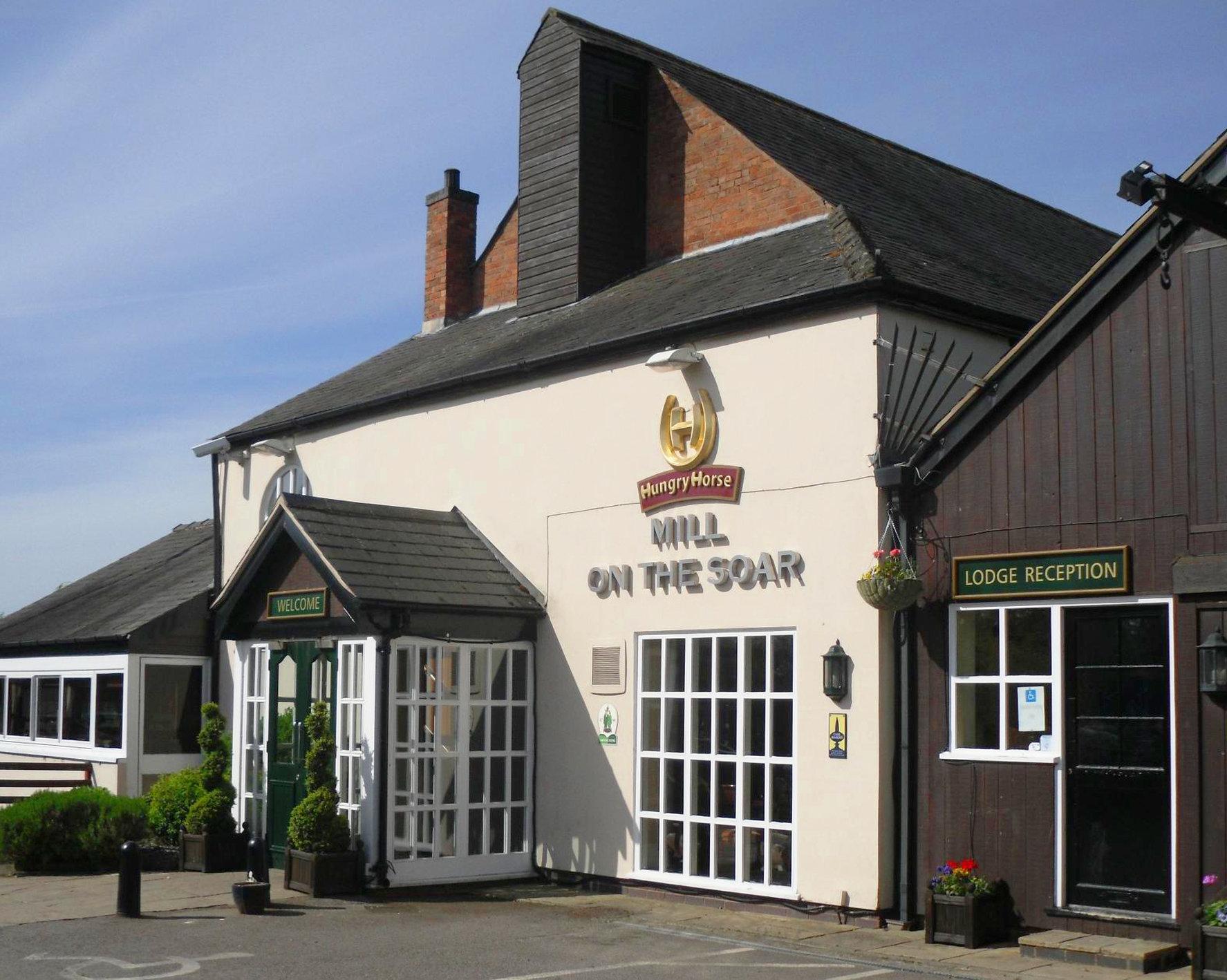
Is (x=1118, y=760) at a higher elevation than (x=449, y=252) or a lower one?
lower

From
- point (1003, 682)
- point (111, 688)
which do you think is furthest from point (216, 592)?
point (1003, 682)

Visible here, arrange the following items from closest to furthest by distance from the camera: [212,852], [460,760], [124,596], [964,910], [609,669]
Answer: [964,910] → [609,669] → [460,760] → [212,852] → [124,596]

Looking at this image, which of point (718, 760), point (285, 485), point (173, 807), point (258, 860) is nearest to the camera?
point (258, 860)

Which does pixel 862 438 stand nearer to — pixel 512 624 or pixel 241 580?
pixel 512 624

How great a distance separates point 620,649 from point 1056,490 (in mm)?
4615

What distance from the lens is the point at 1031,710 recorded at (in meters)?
10.9

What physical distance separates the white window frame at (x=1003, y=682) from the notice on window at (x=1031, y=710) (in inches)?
2.3

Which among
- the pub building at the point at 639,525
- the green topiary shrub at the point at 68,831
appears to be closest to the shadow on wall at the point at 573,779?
the pub building at the point at 639,525

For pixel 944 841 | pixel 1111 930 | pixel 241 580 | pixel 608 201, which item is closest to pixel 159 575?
pixel 241 580

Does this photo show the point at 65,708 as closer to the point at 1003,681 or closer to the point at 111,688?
the point at 111,688

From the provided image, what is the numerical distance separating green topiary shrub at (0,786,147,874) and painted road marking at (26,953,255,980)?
5.26 meters

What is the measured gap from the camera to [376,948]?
34.8ft

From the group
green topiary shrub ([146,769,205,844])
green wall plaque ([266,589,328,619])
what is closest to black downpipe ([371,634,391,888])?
green wall plaque ([266,589,328,619])

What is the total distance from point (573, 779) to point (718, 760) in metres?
2.01
